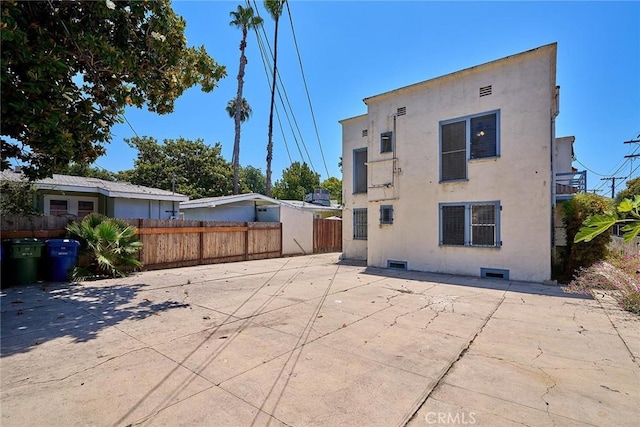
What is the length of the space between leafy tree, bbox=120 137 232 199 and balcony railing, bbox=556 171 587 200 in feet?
77.8

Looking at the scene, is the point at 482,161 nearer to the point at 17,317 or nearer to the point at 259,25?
the point at 17,317

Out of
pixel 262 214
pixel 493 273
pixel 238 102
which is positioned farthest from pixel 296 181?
pixel 493 273

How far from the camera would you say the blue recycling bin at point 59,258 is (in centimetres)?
747

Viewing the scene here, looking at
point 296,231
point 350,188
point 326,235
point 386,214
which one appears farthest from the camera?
point 326,235

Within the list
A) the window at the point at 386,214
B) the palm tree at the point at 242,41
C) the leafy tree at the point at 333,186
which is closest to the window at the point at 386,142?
the window at the point at 386,214

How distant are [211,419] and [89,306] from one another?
15.1 feet

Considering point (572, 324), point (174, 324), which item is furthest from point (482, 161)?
point (174, 324)

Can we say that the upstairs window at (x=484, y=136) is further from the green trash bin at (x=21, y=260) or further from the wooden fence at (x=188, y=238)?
the green trash bin at (x=21, y=260)

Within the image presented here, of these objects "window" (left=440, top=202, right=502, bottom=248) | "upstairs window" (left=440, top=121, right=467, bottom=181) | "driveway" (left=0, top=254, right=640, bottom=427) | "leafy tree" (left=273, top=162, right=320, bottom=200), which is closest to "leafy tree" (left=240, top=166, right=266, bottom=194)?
"leafy tree" (left=273, top=162, right=320, bottom=200)

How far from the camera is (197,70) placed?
7254 mm

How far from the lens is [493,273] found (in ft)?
28.6

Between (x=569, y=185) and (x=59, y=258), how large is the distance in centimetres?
1636

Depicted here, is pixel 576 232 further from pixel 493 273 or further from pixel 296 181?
pixel 296 181

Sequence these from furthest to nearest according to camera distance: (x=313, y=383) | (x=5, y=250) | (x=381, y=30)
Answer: (x=381, y=30), (x=5, y=250), (x=313, y=383)
